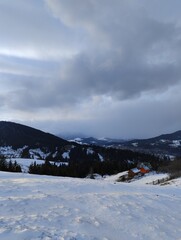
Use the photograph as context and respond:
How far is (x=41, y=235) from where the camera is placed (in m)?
9.09

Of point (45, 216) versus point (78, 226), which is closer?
point (78, 226)

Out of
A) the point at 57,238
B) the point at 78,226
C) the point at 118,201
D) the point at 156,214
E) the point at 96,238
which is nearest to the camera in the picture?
the point at 57,238

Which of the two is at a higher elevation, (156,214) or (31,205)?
(31,205)

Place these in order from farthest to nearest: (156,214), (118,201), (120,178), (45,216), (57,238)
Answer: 1. (120,178)
2. (118,201)
3. (156,214)
4. (45,216)
5. (57,238)

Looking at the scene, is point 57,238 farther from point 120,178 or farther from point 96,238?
point 120,178

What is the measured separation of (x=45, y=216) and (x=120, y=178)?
11138 cm

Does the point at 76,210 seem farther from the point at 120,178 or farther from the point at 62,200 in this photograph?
→ the point at 120,178

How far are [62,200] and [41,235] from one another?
7282 mm

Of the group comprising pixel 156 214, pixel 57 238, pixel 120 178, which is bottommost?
pixel 120 178

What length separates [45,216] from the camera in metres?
12.1

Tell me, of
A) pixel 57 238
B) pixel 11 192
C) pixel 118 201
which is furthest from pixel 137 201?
pixel 57 238

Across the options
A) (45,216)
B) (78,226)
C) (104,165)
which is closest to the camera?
(78,226)

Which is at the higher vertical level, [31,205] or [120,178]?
[31,205]

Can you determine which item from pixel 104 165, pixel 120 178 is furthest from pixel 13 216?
pixel 104 165
